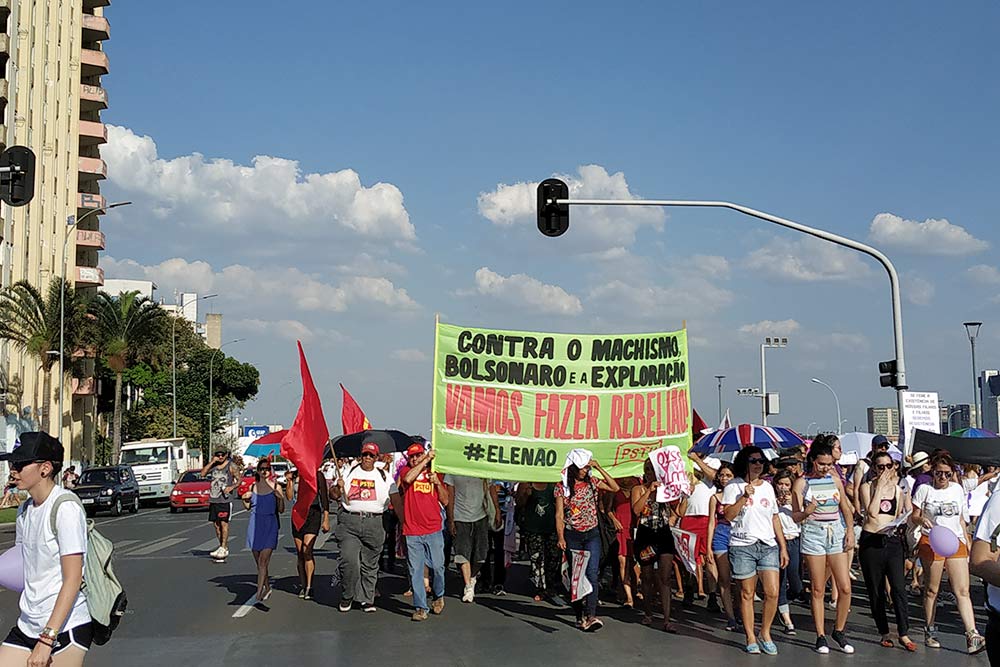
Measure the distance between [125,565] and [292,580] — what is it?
15.5 feet

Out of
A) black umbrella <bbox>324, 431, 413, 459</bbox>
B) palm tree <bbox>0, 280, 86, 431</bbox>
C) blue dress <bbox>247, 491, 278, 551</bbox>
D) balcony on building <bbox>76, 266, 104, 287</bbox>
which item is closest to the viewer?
black umbrella <bbox>324, 431, 413, 459</bbox>

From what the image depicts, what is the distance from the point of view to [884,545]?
10477 mm

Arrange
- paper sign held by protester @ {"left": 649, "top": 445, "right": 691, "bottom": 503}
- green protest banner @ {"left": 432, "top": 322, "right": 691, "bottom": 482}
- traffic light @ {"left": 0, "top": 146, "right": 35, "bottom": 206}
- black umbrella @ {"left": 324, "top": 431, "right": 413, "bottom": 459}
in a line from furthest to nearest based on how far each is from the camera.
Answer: traffic light @ {"left": 0, "top": 146, "right": 35, "bottom": 206} → black umbrella @ {"left": 324, "top": 431, "right": 413, "bottom": 459} → green protest banner @ {"left": 432, "top": 322, "right": 691, "bottom": 482} → paper sign held by protester @ {"left": 649, "top": 445, "right": 691, "bottom": 503}

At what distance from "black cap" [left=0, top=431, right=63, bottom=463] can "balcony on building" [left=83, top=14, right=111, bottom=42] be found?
64268 mm

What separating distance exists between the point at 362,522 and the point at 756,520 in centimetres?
450

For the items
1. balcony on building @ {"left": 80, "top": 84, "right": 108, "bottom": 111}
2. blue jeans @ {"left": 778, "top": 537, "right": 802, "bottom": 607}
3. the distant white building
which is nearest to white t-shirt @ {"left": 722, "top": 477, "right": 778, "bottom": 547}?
blue jeans @ {"left": 778, "top": 537, "right": 802, "bottom": 607}

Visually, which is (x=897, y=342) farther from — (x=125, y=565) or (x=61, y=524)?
(x=61, y=524)

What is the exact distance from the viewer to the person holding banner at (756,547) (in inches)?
402

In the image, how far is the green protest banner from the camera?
12469mm

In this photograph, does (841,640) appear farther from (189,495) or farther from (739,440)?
(189,495)

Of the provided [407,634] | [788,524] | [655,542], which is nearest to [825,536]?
[788,524]

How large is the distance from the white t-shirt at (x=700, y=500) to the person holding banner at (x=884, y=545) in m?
1.77

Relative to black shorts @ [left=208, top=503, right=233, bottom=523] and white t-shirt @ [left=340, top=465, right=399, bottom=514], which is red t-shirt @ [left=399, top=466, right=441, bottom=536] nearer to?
white t-shirt @ [left=340, top=465, right=399, bottom=514]

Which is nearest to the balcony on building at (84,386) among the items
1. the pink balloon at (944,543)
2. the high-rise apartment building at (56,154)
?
the high-rise apartment building at (56,154)
